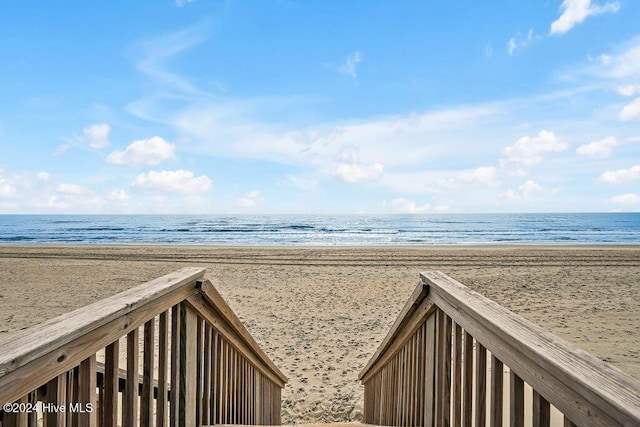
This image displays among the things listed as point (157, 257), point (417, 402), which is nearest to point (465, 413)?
point (417, 402)

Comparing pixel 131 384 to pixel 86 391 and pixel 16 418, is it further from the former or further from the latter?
pixel 16 418

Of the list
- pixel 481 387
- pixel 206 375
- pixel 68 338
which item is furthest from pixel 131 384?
pixel 481 387

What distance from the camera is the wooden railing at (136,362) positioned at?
42.3 inches

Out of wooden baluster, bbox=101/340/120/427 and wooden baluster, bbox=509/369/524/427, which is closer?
wooden baluster, bbox=509/369/524/427

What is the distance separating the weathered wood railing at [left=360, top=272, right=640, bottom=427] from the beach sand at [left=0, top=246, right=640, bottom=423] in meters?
2.78

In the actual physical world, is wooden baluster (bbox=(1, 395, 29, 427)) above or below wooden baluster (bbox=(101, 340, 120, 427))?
above

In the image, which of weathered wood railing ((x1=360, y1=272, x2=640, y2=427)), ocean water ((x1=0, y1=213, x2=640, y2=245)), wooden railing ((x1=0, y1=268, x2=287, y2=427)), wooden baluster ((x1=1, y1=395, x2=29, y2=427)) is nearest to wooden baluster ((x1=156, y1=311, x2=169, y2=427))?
wooden railing ((x1=0, y1=268, x2=287, y2=427))

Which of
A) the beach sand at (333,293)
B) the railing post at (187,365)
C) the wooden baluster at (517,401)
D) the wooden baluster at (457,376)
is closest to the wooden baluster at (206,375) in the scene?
the railing post at (187,365)

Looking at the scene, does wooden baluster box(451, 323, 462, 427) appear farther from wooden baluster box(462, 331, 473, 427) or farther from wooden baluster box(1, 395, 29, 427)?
wooden baluster box(1, 395, 29, 427)

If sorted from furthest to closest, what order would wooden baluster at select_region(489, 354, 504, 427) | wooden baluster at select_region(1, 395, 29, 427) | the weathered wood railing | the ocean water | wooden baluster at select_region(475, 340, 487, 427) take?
1. the ocean water
2. wooden baluster at select_region(475, 340, 487, 427)
3. wooden baluster at select_region(489, 354, 504, 427)
4. wooden baluster at select_region(1, 395, 29, 427)
5. the weathered wood railing

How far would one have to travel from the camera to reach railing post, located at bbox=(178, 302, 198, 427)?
2.11m

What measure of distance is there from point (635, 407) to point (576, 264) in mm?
18586

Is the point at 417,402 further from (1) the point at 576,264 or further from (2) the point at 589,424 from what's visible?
(1) the point at 576,264

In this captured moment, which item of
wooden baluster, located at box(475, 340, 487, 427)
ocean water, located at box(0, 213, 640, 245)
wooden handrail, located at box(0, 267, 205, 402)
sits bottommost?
ocean water, located at box(0, 213, 640, 245)
